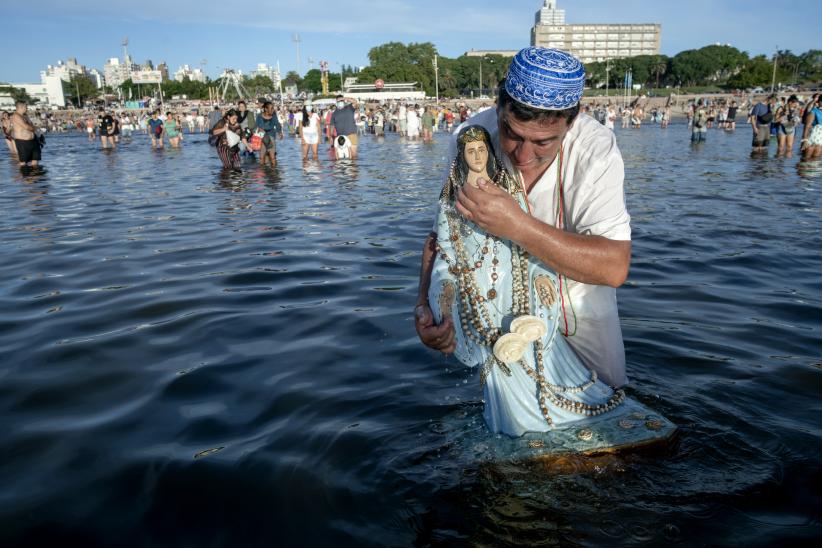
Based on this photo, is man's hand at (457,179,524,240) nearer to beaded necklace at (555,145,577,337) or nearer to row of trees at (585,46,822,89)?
beaded necklace at (555,145,577,337)

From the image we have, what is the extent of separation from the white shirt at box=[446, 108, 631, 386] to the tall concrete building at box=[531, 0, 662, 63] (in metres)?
200

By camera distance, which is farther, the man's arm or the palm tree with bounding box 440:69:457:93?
the palm tree with bounding box 440:69:457:93

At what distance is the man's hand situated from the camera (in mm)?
2260

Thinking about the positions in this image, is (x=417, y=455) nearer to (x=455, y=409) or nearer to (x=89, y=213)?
(x=455, y=409)

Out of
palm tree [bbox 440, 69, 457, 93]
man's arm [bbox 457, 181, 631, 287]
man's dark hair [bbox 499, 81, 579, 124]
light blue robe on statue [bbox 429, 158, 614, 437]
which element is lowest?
light blue robe on statue [bbox 429, 158, 614, 437]

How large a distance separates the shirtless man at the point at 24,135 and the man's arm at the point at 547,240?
1977 cm

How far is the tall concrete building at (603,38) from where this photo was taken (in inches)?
7411

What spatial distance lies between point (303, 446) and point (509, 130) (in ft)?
6.91

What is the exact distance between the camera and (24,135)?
18391mm

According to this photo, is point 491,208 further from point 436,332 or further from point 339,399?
point 339,399

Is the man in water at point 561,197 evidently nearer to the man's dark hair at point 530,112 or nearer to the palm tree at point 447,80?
the man's dark hair at point 530,112

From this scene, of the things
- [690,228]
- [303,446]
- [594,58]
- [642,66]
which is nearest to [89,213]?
[303,446]

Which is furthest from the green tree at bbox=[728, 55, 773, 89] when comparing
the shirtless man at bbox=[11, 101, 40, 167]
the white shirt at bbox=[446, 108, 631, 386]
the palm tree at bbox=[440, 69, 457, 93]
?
the white shirt at bbox=[446, 108, 631, 386]

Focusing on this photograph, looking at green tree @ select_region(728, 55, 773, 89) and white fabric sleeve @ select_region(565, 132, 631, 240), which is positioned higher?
green tree @ select_region(728, 55, 773, 89)
